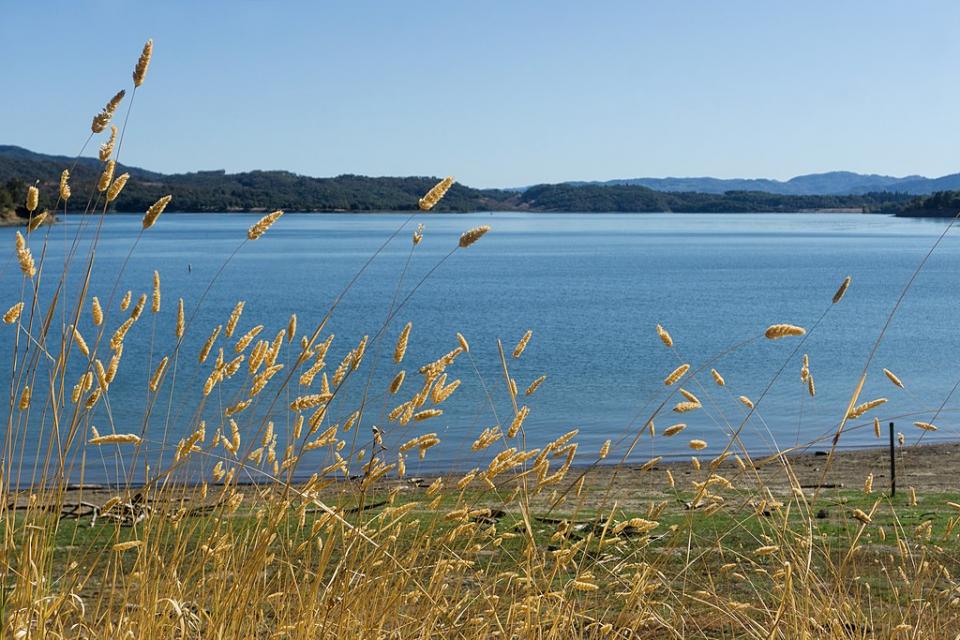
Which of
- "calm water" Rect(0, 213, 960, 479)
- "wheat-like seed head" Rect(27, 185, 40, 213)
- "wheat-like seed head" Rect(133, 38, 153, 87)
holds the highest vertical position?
"wheat-like seed head" Rect(133, 38, 153, 87)

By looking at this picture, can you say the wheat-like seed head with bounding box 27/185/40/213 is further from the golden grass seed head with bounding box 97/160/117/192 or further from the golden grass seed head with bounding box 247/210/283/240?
the golden grass seed head with bounding box 247/210/283/240

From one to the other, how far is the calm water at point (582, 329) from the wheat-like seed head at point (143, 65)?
123 centimetres

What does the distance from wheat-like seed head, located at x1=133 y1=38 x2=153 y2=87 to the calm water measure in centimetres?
123

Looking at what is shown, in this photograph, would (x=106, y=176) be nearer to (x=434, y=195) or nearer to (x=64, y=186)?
(x=64, y=186)

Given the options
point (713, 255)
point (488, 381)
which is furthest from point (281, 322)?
point (713, 255)

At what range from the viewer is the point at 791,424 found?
21625mm

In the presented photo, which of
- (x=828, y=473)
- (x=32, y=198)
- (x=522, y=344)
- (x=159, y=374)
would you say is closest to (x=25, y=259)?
(x=32, y=198)

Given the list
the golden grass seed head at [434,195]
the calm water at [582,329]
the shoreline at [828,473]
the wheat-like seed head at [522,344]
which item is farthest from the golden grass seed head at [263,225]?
the shoreline at [828,473]

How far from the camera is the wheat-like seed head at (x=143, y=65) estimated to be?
3.34 m

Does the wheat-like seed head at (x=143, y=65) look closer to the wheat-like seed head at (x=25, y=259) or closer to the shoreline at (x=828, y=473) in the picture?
the wheat-like seed head at (x=25, y=259)

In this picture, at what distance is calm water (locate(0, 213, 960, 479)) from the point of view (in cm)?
2036

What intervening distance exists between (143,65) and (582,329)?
3985cm

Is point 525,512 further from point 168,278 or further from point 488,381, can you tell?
point 168,278

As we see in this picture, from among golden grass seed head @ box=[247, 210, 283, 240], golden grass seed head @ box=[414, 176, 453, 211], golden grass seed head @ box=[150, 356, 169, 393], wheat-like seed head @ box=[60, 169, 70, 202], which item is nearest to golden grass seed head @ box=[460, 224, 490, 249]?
golden grass seed head @ box=[414, 176, 453, 211]
